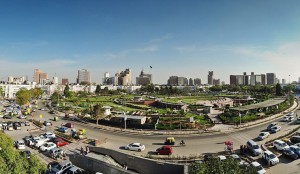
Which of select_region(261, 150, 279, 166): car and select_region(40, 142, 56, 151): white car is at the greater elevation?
select_region(261, 150, 279, 166): car

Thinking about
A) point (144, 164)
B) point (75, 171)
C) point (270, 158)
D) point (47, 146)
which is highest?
point (144, 164)

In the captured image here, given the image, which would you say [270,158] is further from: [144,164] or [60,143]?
[60,143]

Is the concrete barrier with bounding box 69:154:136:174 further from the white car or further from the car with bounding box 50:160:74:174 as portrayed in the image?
the white car

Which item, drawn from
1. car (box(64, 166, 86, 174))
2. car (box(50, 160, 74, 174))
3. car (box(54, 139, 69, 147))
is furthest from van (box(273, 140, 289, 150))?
car (box(54, 139, 69, 147))

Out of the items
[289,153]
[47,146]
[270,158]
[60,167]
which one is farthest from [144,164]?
[289,153]

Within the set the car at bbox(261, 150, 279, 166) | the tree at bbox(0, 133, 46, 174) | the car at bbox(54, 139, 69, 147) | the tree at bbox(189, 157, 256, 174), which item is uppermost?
the tree at bbox(189, 157, 256, 174)

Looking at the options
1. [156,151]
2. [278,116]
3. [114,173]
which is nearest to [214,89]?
[278,116]
